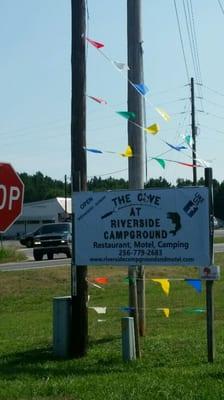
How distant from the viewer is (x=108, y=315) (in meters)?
15.0

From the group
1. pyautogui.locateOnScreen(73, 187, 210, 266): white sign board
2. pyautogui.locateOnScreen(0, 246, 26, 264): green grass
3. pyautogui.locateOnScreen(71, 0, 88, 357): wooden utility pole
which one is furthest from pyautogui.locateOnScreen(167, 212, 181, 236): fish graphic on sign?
pyautogui.locateOnScreen(0, 246, 26, 264): green grass

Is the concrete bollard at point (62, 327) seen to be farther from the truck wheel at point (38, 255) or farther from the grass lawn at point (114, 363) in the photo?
the truck wheel at point (38, 255)

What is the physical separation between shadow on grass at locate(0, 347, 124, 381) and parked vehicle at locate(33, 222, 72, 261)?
26.8 metres

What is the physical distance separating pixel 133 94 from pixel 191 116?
42904 mm

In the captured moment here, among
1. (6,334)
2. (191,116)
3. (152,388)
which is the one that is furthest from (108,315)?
(191,116)

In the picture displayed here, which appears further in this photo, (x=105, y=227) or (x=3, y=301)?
(x=3, y=301)

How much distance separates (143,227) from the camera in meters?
8.73

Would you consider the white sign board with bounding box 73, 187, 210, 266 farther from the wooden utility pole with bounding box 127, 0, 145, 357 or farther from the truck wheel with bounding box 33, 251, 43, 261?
the truck wheel with bounding box 33, 251, 43, 261

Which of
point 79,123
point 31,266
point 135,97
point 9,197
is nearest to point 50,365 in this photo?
point 9,197

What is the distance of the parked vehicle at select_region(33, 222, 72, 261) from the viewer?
Answer: 3634 centimetres

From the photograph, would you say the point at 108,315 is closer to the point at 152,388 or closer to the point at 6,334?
the point at 6,334

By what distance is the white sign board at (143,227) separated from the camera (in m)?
8.41

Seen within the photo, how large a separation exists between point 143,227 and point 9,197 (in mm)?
2711

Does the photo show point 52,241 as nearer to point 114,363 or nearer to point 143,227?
point 143,227
